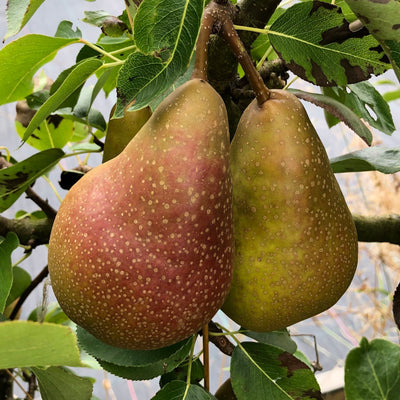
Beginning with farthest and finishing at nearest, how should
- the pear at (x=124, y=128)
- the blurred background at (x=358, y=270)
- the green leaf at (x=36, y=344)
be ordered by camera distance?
the blurred background at (x=358, y=270)
the pear at (x=124, y=128)
the green leaf at (x=36, y=344)

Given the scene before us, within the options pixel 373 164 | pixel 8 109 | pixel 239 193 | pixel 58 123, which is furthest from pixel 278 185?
pixel 8 109

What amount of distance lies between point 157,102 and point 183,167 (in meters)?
0.07

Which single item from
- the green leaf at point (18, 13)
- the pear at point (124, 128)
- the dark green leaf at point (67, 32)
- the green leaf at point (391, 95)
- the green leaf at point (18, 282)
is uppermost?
the green leaf at point (18, 13)

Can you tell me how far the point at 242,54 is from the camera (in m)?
0.35

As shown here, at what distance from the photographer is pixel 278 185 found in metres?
0.34

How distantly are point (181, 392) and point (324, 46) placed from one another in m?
0.27

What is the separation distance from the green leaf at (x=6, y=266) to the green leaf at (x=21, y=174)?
3 cm

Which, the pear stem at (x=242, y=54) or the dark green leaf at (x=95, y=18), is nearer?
the pear stem at (x=242, y=54)

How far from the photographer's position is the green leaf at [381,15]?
0.28m

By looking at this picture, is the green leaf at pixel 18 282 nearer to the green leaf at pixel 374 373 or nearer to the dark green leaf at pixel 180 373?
the dark green leaf at pixel 180 373

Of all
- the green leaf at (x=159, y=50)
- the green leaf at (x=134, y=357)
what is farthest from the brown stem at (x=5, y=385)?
the green leaf at (x=159, y=50)

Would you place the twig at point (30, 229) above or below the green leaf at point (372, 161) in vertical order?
above

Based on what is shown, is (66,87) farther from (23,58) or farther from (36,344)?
(36,344)

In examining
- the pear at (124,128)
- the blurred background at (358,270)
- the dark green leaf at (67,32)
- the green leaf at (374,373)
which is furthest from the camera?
the blurred background at (358,270)
